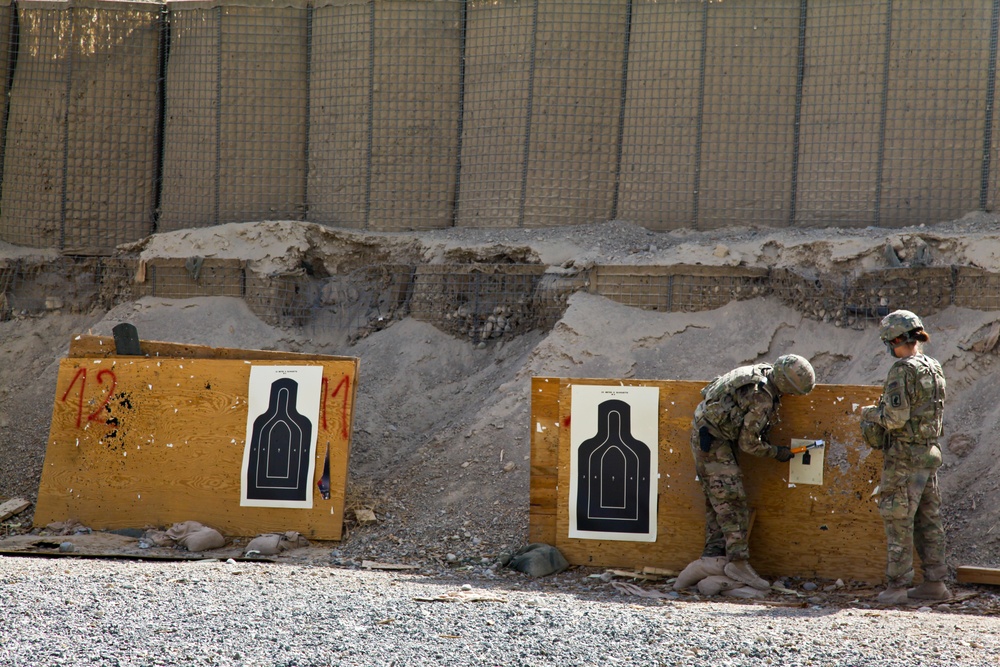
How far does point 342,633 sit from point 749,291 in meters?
5.67

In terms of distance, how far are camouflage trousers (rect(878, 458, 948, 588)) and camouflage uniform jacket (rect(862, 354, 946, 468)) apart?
8 cm

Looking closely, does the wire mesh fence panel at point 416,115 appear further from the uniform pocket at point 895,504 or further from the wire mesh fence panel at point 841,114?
the uniform pocket at point 895,504

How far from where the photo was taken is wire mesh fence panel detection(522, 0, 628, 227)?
35.1 feet

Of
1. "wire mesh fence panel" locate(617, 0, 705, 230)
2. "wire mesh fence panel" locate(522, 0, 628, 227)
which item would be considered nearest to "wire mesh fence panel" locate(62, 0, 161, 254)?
"wire mesh fence panel" locate(522, 0, 628, 227)

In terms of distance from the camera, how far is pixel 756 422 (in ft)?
21.6

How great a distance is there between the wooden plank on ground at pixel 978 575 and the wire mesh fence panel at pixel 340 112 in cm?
700

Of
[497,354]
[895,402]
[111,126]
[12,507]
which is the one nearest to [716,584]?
[895,402]

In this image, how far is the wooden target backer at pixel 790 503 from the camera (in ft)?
22.5

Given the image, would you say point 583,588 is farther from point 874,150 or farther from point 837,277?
point 874,150

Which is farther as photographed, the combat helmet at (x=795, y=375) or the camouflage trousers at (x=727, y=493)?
the camouflage trousers at (x=727, y=493)

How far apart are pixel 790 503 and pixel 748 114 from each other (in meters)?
4.70

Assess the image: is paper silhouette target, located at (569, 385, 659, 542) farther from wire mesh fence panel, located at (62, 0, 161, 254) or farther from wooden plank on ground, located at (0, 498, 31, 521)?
wire mesh fence panel, located at (62, 0, 161, 254)

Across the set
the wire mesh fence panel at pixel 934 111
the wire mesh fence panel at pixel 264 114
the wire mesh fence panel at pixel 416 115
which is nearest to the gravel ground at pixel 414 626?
the wire mesh fence panel at pixel 934 111

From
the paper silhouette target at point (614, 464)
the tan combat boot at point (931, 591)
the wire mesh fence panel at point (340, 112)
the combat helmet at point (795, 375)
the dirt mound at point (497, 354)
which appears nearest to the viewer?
the tan combat boot at point (931, 591)
